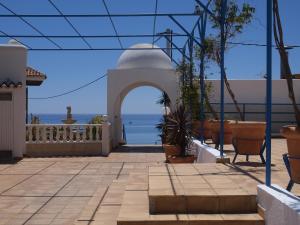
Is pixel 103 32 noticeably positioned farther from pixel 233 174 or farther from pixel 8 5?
pixel 233 174

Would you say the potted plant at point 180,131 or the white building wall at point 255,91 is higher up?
the white building wall at point 255,91

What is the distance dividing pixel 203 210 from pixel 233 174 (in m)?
1.79

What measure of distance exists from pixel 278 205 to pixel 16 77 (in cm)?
1122

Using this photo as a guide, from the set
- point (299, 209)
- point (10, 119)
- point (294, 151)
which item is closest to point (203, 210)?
point (294, 151)

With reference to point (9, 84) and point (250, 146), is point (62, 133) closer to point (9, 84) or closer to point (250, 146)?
point (9, 84)

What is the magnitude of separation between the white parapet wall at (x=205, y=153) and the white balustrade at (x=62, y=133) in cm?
410

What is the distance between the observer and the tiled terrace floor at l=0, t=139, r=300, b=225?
248 inches

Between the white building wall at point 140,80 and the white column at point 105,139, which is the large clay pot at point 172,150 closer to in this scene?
the white column at point 105,139

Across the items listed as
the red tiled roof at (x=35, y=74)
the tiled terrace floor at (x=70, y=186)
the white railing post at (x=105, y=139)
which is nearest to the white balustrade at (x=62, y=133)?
the white railing post at (x=105, y=139)

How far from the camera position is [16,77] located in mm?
14094

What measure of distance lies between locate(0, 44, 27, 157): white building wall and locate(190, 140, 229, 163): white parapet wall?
5.20 meters

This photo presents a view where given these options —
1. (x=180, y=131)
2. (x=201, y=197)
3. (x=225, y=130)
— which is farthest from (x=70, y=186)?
(x=225, y=130)

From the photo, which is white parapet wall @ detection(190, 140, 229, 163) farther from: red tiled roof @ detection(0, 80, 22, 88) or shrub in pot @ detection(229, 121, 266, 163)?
red tiled roof @ detection(0, 80, 22, 88)

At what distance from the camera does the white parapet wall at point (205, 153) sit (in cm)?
860
